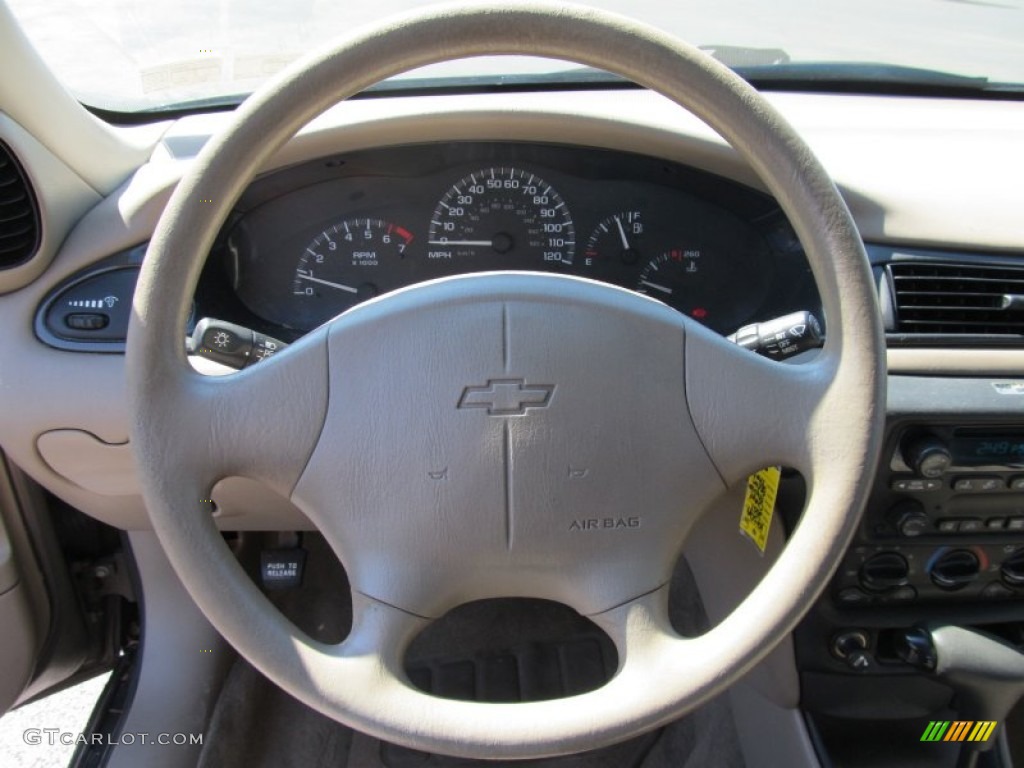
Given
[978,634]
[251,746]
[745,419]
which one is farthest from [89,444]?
[978,634]

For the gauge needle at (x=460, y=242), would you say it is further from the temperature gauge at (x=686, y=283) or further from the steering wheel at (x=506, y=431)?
the steering wheel at (x=506, y=431)

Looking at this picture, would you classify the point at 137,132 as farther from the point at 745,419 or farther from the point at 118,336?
the point at 745,419

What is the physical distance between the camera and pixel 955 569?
1662mm

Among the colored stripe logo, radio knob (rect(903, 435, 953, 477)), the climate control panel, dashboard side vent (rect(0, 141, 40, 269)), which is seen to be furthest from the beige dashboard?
the colored stripe logo

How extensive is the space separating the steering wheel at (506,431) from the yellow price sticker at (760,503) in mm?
157

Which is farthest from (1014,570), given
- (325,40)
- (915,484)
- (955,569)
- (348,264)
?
(325,40)

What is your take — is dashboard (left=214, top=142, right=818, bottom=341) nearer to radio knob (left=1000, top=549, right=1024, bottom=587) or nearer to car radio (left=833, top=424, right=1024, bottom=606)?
car radio (left=833, top=424, right=1024, bottom=606)

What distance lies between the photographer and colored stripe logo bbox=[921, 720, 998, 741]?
1834 millimetres

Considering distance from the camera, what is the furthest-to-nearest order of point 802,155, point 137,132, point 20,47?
point 137,132, point 20,47, point 802,155

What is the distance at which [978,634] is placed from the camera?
1.72 metres

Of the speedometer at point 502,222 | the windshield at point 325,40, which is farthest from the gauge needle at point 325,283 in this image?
the windshield at point 325,40

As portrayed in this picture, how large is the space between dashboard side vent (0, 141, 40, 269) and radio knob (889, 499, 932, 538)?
1460 millimetres

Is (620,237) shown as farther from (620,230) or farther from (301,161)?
(301,161)

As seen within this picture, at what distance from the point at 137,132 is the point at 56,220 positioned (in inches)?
11.2
